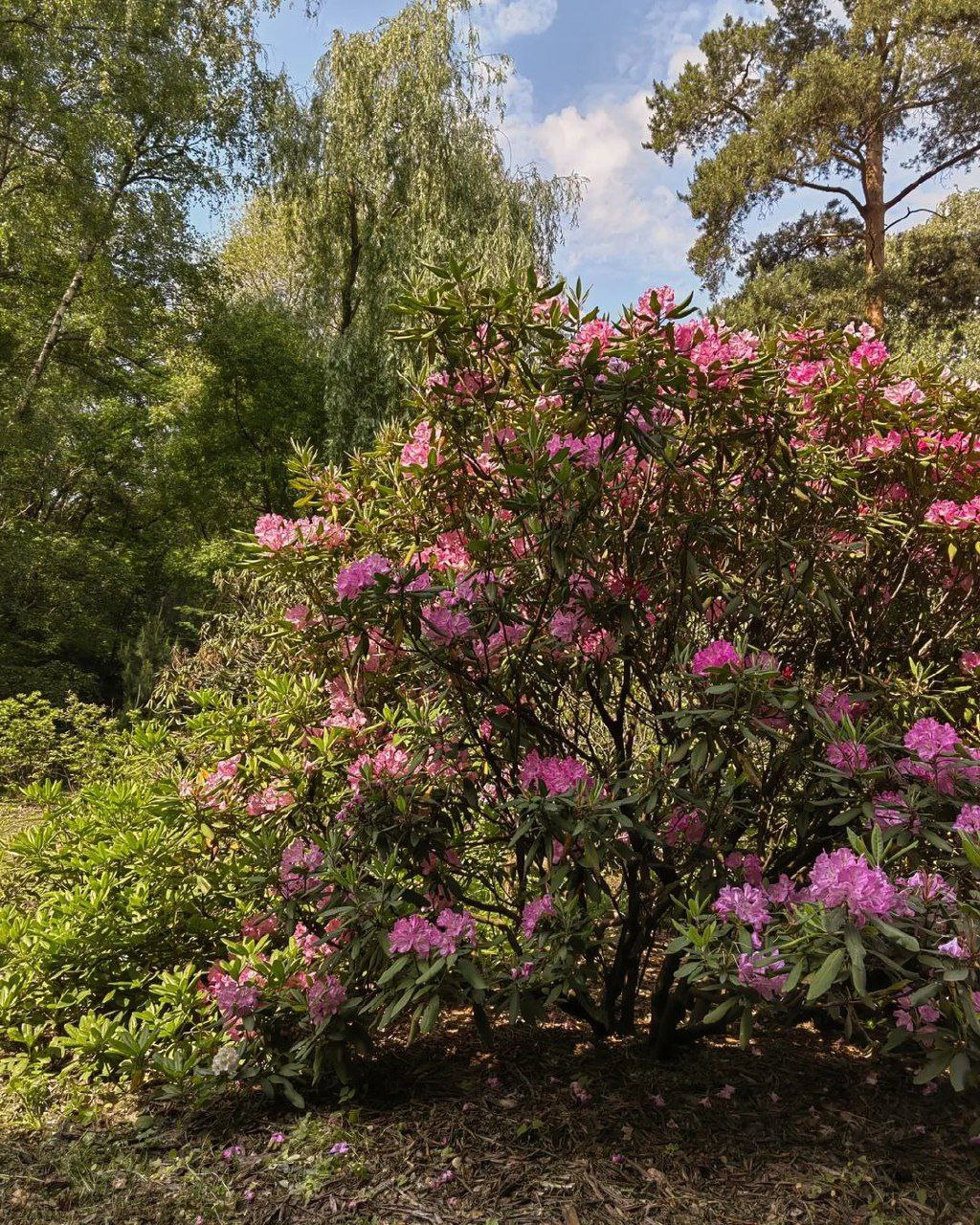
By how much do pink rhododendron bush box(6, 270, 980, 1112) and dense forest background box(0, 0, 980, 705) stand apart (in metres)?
7.03

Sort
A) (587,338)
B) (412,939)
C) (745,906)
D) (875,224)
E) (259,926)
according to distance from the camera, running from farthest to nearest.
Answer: (875,224) → (259,926) → (587,338) → (412,939) → (745,906)

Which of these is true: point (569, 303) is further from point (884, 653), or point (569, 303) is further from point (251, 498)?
point (251, 498)

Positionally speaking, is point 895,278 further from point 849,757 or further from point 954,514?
point 849,757

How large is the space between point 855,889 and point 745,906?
0.97 feet

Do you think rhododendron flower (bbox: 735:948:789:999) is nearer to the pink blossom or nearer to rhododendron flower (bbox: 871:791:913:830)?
the pink blossom

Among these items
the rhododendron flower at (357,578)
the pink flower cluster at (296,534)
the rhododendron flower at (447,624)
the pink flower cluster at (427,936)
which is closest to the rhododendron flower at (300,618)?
the pink flower cluster at (296,534)

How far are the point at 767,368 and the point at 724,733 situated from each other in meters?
0.95

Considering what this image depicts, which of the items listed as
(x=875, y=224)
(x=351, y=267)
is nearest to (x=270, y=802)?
(x=351, y=267)

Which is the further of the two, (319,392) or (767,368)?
(319,392)

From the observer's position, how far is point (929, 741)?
5.98 ft

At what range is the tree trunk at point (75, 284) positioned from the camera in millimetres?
9273

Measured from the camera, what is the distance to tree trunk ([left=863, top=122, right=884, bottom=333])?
11156 mm

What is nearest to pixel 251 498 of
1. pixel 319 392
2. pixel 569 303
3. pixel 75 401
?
pixel 319 392

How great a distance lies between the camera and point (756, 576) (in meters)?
2.20
